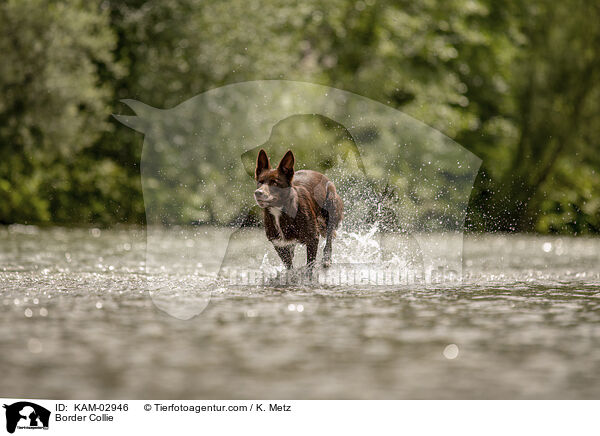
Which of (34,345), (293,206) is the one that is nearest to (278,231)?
(293,206)

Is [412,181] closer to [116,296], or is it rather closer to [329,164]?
[329,164]

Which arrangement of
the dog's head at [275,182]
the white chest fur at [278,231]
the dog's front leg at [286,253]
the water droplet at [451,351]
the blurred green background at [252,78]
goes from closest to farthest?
1. the water droplet at [451,351]
2. the dog's head at [275,182]
3. the white chest fur at [278,231]
4. the dog's front leg at [286,253]
5. the blurred green background at [252,78]

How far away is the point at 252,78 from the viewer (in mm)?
22516

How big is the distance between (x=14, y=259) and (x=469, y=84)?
18249 mm

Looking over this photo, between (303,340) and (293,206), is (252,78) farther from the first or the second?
(303,340)

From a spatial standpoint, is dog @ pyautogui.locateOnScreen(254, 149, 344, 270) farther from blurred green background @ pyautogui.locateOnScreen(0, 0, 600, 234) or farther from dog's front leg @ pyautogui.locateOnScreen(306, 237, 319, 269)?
blurred green background @ pyautogui.locateOnScreen(0, 0, 600, 234)

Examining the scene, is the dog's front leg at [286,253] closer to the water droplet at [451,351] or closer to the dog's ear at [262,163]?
the dog's ear at [262,163]

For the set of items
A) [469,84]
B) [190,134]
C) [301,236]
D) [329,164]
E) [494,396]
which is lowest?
[494,396]

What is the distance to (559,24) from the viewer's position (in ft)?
73.3

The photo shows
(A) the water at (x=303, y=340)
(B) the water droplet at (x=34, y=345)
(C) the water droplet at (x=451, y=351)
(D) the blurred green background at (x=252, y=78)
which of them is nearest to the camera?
(A) the water at (x=303, y=340)

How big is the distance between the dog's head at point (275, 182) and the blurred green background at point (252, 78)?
465 inches

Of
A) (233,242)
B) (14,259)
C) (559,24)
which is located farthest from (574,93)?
(14,259)
